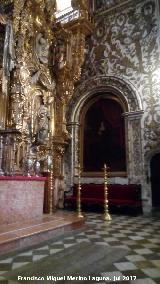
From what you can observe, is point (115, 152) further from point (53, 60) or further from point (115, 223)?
point (53, 60)

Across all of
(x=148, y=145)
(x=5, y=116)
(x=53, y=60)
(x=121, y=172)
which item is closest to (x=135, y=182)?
(x=121, y=172)

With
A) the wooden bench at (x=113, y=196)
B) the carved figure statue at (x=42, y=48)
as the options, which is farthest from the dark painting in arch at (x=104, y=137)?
the carved figure statue at (x=42, y=48)

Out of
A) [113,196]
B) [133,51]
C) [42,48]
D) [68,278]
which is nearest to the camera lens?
[68,278]

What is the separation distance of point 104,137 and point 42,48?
410 cm

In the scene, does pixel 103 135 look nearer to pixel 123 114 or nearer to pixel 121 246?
pixel 123 114

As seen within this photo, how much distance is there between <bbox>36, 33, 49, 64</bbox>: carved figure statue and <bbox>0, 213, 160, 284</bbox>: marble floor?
19.2ft

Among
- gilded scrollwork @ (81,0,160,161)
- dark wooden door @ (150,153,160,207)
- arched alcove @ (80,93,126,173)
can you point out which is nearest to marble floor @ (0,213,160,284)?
dark wooden door @ (150,153,160,207)

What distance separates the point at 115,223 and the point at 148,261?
3071 millimetres

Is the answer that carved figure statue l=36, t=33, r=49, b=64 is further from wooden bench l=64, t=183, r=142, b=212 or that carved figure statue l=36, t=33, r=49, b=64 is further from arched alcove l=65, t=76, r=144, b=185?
wooden bench l=64, t=183, r=142, b=212

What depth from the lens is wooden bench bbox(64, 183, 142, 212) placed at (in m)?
7.95

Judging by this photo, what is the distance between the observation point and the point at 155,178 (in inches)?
340

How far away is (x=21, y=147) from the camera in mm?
7137

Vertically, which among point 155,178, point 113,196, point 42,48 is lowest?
point 113,196

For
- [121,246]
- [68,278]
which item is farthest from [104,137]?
[68,278]
